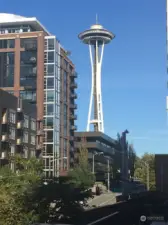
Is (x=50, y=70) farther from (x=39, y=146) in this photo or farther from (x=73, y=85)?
(x=39, y=146)

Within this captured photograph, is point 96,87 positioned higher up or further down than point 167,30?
higher up

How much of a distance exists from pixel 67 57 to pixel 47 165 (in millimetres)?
31064

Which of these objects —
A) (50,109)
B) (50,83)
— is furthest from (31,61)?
(50,109)

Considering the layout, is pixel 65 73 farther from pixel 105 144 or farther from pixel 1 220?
pixel 1 220

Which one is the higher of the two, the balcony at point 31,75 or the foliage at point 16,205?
the balcony at point 31,75

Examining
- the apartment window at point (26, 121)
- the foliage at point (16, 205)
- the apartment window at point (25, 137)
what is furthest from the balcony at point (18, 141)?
the foliage at point (16, 205)

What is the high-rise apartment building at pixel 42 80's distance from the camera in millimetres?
106312

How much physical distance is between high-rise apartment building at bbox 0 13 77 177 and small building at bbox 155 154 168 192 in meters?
73.5

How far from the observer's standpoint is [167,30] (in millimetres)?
59469

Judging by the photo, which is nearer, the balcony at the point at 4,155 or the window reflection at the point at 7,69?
the balcony at the point at 4,155

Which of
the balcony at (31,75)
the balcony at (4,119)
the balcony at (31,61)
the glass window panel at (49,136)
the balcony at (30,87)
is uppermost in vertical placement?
the balcony at (31,61)

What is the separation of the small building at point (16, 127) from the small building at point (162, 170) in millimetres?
51850

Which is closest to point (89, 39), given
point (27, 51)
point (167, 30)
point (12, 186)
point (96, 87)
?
point (96, 87)

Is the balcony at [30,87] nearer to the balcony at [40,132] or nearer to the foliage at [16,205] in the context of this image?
the balcony at [40,132]
